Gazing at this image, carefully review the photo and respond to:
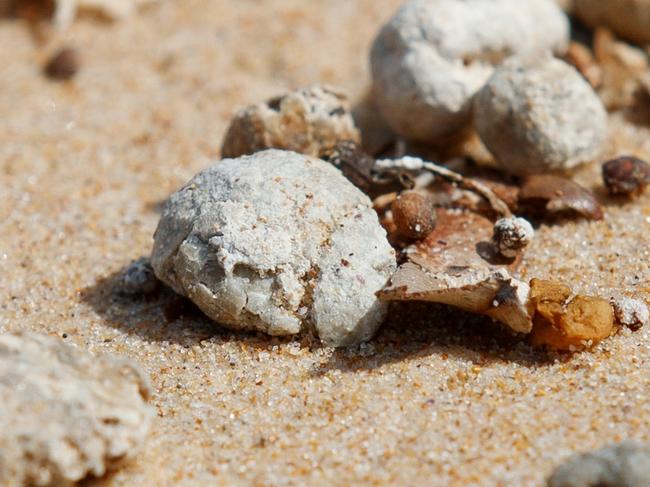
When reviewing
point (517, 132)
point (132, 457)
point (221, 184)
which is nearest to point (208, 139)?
point (221, 184)

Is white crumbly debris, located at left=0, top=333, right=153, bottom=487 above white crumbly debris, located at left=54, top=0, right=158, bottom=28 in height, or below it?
below

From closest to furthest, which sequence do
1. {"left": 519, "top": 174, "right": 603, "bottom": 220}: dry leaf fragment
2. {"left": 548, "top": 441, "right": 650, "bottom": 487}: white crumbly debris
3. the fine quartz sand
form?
{"left": 548, "top": 441, "right": 650, "bottom": 487}: white crumbly debris → the fine quartz sand → {"left": 519, "top": 174, "right": 603, "bottom": 220}: dry leaf fragment

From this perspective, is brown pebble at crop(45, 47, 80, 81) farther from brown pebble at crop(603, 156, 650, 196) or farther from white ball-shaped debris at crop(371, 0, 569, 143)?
brown pebble at crop(603, 156, 650, 196)

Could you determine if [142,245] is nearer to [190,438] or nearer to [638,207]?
[190,438]

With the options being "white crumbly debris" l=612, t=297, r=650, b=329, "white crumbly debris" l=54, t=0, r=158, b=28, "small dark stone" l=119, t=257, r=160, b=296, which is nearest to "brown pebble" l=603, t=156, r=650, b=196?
"white crumbly debris" l=612, t=297, r=650, b=329

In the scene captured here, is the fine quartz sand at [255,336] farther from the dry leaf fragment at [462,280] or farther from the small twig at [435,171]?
the small twig at [435,171]

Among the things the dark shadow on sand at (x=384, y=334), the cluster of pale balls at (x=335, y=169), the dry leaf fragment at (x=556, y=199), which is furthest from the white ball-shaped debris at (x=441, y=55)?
the dark shadow on sand at (x=384, y=334)
